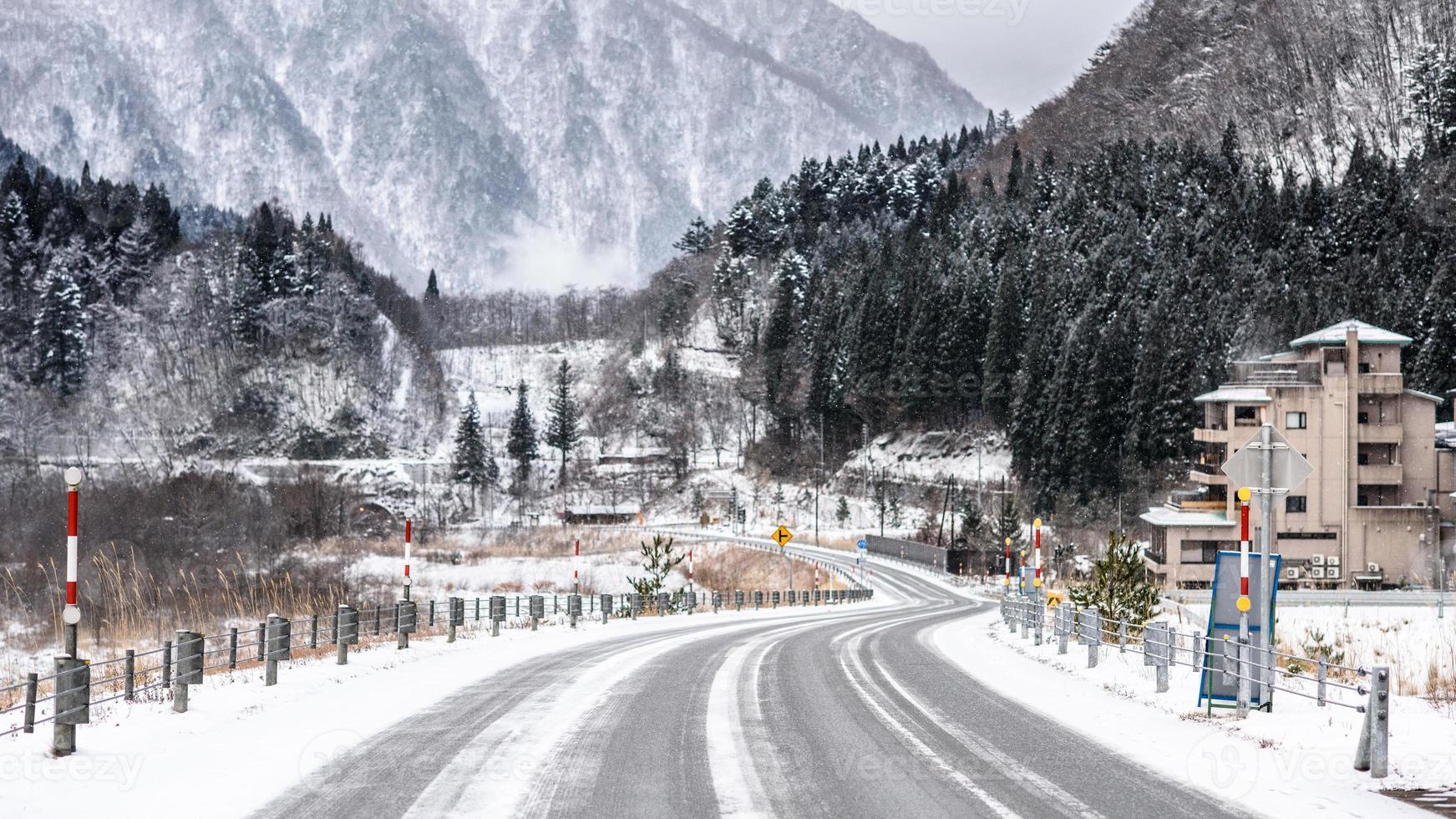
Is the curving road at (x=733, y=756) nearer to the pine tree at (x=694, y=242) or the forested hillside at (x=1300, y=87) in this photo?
the forested hillside at (x=1300, y=87)

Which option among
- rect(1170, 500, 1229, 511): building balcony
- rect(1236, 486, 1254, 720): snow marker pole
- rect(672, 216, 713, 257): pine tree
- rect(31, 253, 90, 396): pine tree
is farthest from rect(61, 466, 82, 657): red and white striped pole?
rect(672, 216, 713, 257): pine tree

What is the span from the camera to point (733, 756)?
10266 millimetres

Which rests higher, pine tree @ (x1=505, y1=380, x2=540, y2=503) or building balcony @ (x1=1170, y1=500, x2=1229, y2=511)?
pine tree @ (x1=505, y1=380, x2=540, y2=503)

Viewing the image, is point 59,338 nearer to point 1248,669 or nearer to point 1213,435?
point 1213,435

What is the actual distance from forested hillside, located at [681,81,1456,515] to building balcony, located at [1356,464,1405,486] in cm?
1914

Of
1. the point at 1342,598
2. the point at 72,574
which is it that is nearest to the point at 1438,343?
the point at 1342,598

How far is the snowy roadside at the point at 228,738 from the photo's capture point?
28.5 ft

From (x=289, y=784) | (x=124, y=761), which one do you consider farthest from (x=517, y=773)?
(x=124, y=761)

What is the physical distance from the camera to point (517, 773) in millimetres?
9383

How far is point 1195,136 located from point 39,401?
136330 millimetres

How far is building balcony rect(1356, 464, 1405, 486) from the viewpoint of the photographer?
6197 cm

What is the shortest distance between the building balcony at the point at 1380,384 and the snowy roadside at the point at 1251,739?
5261 cm

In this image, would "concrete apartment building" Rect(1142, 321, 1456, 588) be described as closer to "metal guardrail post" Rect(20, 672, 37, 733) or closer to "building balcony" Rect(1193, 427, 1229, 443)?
"building balcony" Rect(1193, 427, 1229, 443)

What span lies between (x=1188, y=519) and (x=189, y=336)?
12383 centimetres
